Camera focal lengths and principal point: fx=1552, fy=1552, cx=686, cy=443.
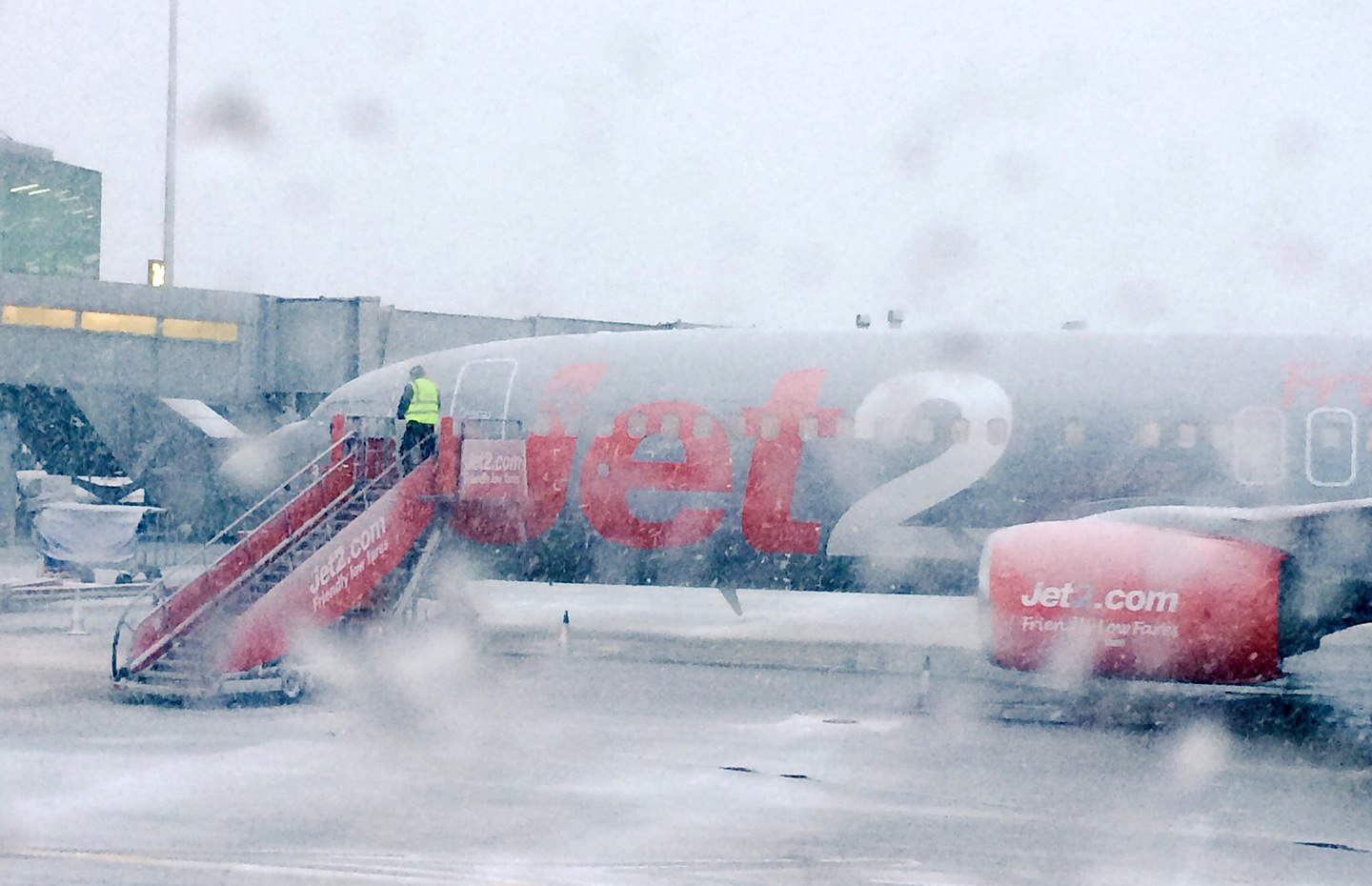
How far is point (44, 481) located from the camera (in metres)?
55.7

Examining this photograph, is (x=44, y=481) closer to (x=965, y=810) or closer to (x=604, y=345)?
(x=604, y=345)

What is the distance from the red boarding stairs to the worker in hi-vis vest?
0.78 feet

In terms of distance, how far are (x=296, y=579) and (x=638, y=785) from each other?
21.9 feet

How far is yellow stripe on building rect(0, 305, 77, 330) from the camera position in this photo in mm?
43875

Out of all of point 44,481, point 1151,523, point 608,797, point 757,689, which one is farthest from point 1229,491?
point 44,481

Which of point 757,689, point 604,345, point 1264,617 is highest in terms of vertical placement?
point 604,345


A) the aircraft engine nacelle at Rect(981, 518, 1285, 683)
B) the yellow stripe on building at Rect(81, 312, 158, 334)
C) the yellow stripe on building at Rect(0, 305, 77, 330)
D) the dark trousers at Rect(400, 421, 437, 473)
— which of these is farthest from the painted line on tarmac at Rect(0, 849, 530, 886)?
the yellow stripe on building at Rect(81, 312, 158, 334)

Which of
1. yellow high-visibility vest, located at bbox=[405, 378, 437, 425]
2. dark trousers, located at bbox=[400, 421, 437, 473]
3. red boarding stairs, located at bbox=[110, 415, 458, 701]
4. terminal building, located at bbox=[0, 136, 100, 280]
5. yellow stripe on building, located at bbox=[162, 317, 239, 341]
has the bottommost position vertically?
red boarding stairs, located at bbox=[110, 415, 458, 701]

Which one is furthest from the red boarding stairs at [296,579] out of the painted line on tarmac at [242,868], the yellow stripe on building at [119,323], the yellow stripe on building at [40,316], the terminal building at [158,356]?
the yellow stripe on building at [119,323]

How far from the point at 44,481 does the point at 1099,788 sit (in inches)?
1971

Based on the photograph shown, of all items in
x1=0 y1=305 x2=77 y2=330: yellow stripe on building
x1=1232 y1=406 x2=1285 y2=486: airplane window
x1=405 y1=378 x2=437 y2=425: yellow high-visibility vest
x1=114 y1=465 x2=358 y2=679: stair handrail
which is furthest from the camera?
x1=0 y1=305 x2=77 y2=330: yellow stripe on building

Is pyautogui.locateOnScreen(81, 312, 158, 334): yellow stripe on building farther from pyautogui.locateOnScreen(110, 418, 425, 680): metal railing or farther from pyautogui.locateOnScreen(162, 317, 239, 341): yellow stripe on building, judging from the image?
pyautogui.locateOnScreen(110, 418, 425, 680): metal railing

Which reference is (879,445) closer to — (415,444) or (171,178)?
(415,444)

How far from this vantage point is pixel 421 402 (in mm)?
20875
